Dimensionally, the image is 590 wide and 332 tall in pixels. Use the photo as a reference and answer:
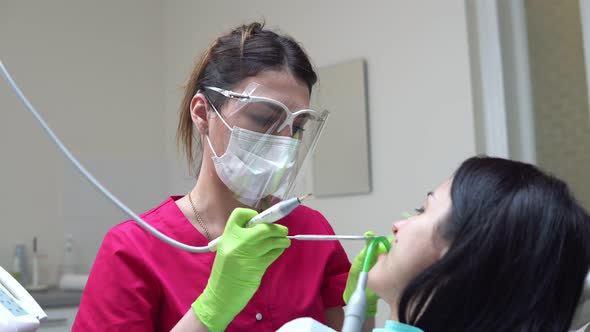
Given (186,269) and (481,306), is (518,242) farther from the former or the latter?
(186,269)

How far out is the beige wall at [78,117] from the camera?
3443 millimetres

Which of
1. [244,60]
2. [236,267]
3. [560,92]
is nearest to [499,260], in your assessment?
[236,267]

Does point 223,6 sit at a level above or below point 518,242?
above

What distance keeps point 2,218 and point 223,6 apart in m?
1.62

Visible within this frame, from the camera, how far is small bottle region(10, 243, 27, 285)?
10.7 ft

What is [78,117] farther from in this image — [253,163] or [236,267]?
[236,267]

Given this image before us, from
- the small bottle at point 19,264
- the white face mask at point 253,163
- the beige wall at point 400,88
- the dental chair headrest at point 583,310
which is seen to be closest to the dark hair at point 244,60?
the white face mask at point 253,163

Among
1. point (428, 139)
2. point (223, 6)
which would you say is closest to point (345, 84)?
point (428, 139)

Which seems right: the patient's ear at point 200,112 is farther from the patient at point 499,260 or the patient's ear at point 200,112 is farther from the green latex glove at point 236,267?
the patient at point 499,260

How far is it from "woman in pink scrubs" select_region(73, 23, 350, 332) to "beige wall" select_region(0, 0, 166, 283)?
2.12 meters

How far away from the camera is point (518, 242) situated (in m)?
1.14

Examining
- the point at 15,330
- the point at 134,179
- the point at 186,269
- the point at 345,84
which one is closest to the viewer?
the point at 15,330

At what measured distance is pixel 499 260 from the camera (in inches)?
44.6

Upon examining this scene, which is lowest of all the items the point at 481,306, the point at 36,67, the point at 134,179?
the point at 481,306
